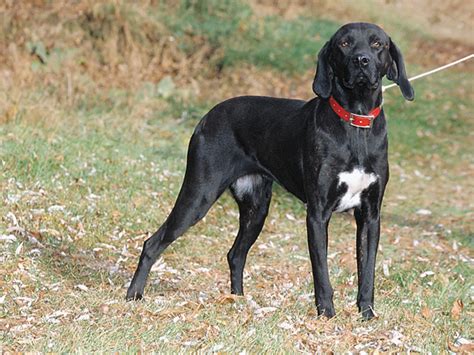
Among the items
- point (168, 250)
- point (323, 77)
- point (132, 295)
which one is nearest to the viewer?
point (323, 77)

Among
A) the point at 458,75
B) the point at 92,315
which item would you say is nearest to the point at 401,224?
the point at 92,315

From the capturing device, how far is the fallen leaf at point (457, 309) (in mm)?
5301

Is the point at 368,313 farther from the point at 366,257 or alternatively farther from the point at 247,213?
the point at 247,213

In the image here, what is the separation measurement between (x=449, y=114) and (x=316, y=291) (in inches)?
406

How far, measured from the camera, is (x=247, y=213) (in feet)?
19.7

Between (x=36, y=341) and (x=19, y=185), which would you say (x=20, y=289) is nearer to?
(x=36, y=341)

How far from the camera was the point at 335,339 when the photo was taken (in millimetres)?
4656

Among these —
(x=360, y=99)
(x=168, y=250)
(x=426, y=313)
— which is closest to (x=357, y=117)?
(x=360, y=99)

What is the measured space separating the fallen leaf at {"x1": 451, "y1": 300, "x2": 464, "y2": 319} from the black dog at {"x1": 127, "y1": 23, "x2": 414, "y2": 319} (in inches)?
21.5

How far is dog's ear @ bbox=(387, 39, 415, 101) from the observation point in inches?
203

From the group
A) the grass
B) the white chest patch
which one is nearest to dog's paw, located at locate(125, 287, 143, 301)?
the grass

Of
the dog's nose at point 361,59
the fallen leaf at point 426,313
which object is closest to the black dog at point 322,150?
the dog's nose at point 361,59

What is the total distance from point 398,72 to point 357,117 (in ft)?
1.61

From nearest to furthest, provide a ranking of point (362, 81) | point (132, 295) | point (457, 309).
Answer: point (362, 81)
point (457, 309)
point (132, 295)
